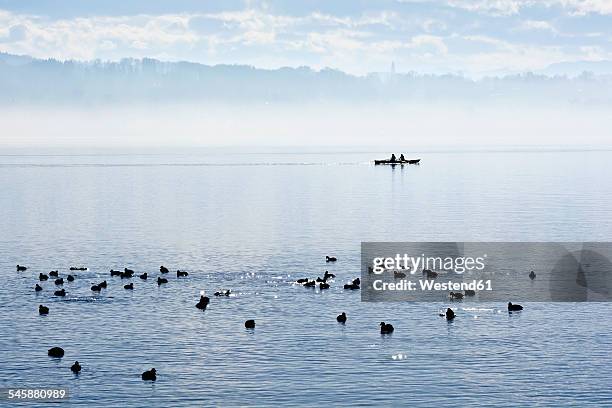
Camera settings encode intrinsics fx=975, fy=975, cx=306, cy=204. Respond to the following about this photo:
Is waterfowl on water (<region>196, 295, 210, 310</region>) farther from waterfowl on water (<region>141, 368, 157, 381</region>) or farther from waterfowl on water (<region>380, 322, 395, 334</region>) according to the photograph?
waterfowl on water (<region>141, 368, 157, 381</region>)

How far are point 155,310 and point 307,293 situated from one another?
15078 mm

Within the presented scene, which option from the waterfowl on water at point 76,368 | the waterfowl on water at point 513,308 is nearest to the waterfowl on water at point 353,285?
the waterfowl on water at point 513,308

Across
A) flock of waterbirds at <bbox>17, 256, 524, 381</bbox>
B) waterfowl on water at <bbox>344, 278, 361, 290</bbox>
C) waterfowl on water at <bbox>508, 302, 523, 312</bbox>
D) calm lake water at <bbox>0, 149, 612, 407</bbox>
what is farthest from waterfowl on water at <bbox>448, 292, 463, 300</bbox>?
waterfowl on water at <bbox>344, 278, 361, 290</bbox>

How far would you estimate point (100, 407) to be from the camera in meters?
58.8

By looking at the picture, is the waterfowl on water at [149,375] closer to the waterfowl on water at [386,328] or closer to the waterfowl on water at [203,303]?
the waterfowl on water at [386,328]

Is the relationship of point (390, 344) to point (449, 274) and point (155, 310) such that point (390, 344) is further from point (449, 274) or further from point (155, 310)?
point (449, 274)

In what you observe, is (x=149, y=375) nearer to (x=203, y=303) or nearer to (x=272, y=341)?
(x=272, y=341)
